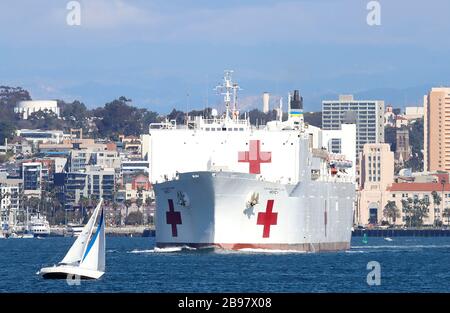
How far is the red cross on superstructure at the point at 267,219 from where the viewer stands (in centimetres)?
5350

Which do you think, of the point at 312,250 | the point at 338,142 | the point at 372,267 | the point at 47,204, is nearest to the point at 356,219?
the point at 47,204

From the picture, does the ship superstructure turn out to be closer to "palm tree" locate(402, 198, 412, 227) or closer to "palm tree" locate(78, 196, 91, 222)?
"palm tree" locate(78, 196, 91, 222)

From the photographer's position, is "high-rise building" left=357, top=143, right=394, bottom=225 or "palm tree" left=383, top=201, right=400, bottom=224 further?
"high-rise building" left=357, top=143, right=394, bottom=225

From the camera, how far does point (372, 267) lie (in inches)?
1657

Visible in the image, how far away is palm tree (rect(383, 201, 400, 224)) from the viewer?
17362 cm

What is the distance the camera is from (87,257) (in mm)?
34188

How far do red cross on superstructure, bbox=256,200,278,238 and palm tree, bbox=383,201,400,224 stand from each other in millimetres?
120301

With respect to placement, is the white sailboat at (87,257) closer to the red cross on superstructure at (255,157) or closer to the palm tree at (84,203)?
the red cross on superstructure at (255,157)

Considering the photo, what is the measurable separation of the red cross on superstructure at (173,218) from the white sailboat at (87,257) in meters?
18.9

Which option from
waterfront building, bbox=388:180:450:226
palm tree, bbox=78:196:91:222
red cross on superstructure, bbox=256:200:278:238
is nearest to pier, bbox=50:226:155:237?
palm tree, bbox=78:196:91:222

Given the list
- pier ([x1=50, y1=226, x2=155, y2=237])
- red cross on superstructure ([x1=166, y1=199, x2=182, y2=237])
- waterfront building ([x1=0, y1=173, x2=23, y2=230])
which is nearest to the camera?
red cross on superstructure ([x1=166, y1=199, x2=182, y2=237])

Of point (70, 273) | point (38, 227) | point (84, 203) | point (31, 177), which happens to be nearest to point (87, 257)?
point (70, 273)

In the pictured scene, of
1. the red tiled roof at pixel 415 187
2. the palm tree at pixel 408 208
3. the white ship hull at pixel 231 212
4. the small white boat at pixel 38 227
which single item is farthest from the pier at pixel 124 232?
the white ship hull at pixel 231 212
